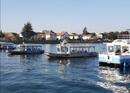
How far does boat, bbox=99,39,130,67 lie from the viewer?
4869 cm

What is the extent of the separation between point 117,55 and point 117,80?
41.1 ft

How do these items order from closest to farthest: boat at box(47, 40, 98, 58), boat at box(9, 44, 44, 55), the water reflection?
the water reflection
boat at box(47, 40, 98, 58)
boat at box(9, 44, 44, 55)

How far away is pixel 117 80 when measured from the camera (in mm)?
37156

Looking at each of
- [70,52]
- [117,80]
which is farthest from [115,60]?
[70,52]

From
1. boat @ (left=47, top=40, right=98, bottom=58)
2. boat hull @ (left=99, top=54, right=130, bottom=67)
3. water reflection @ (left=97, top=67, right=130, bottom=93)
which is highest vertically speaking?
boat @ (left=47, top=40, right=98, bottom=58)

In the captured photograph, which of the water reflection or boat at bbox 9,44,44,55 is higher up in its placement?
boat at bbox 9,44,44,55

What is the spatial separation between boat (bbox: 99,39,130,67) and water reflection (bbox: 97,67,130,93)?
1.73 m

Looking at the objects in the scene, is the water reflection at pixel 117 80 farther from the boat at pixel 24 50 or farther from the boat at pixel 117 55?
the boat at pixel 24 50

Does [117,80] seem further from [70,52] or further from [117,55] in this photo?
[70,52]

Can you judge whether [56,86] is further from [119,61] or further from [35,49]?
[35,49]

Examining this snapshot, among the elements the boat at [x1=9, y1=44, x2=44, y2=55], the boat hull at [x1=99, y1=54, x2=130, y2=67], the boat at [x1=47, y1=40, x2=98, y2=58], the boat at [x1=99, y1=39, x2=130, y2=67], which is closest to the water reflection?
the boat hull at [x1=99, y1=54, x2=130, y2=67]

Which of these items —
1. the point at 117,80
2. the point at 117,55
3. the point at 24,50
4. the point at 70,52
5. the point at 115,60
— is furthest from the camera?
the point at 24,50

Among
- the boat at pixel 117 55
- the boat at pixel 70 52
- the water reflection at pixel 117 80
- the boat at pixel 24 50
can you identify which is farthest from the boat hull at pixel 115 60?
the boat at pixel 24 50

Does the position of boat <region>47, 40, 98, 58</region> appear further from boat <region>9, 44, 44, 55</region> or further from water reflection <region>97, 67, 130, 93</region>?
water reflection <region>97, 67, 130, 93</region>
